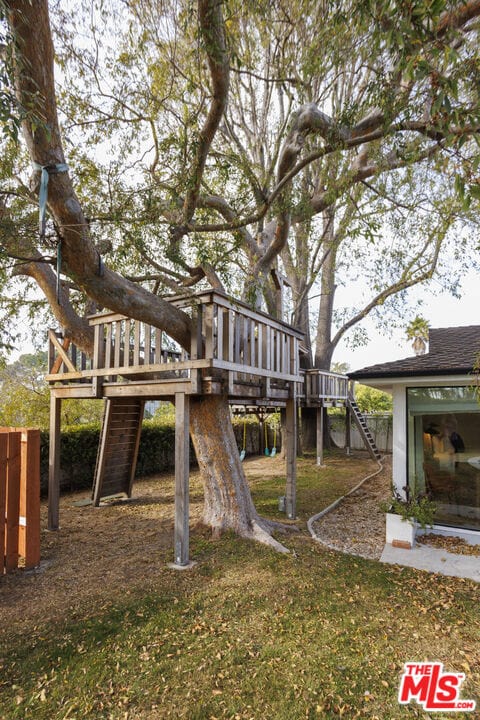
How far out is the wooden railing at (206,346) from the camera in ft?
15.6

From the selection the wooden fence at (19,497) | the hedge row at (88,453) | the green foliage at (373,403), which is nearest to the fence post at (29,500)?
the wooden fence at (19,497)

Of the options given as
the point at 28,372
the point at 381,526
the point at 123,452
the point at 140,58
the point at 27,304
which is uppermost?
the point at 140,58

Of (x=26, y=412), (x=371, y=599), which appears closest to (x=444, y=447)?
(x=371, y=599)

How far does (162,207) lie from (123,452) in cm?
500

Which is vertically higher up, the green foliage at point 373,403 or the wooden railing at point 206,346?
the wooden railing at point 206,346

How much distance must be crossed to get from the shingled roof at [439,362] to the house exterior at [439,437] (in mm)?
15

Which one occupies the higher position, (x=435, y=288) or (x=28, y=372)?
(x=435, y=288)

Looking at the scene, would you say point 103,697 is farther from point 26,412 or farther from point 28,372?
point 28,372

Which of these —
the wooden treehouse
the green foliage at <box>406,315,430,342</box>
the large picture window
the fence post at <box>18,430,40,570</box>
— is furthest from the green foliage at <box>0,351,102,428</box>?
the green foliage at <box>406,315,430,342</box>

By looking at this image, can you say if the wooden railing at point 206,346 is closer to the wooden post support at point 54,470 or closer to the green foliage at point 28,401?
the wooden post support at point 54,470

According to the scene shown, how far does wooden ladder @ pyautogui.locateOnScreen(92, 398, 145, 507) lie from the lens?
770cm

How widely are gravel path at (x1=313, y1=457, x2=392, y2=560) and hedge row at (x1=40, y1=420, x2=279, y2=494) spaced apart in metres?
5.52

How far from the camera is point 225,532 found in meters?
5.61

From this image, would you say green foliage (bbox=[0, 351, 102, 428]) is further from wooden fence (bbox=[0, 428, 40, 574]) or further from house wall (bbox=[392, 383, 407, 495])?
house wall (bbox=[392, 383, 407, 495])
